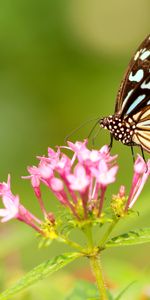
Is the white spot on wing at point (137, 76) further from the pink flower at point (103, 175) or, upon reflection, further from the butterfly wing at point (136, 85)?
the pink flower at point (103, 175)

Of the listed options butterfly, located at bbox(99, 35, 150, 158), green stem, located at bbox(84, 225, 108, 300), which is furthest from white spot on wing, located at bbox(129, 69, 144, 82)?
green stem, located at bbox(84, 225, 108, 300)

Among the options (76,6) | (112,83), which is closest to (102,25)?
(76,6)

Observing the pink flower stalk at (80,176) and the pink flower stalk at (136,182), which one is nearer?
the pink flower stalk at (80,176)

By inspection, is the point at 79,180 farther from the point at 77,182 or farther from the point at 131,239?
the point at 131,239

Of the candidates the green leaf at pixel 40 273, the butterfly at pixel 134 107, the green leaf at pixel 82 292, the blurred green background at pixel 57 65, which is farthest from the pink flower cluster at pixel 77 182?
the blurred green background at pixel 57 65

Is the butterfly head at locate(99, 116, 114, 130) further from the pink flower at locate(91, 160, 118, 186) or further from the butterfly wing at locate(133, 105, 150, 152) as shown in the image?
the pink flower at locate(91, 160, 118, 186)

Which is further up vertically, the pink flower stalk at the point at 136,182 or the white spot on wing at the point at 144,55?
the white spot on wing at the point at 144,55

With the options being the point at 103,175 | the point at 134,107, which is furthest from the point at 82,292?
the point at 134,107

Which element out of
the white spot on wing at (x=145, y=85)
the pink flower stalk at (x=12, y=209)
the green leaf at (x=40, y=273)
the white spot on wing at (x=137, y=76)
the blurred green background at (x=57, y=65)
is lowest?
the green leaf at (x=40, y=273)

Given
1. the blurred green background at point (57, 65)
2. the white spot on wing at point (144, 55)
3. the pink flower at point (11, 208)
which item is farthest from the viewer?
the blurred green background at point (57, 65)
